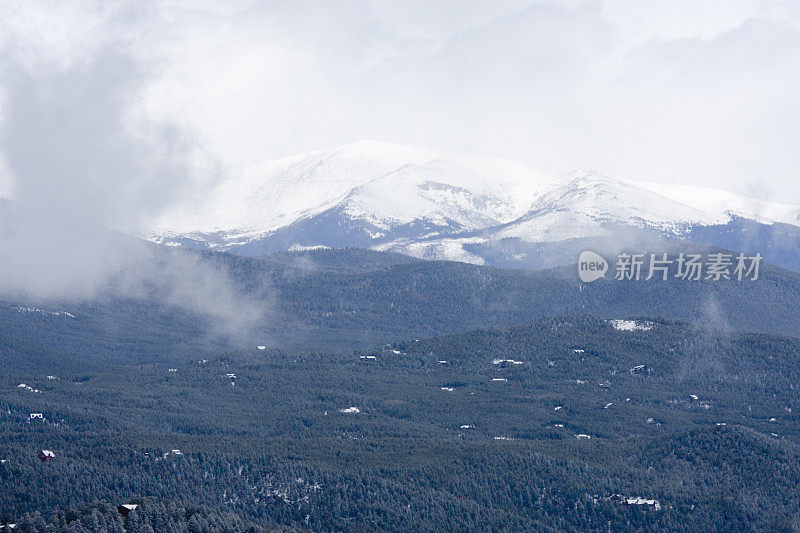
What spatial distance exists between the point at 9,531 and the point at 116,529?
14.5 m

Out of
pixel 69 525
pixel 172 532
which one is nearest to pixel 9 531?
pixel 69 525

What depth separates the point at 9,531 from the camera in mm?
191375

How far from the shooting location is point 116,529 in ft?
652

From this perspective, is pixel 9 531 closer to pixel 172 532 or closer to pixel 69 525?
pixel 69 525

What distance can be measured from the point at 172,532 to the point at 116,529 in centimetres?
744

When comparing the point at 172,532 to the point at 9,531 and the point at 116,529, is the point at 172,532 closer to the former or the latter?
the point at 116,529

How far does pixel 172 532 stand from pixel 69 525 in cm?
1363

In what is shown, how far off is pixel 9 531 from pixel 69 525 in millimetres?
8359

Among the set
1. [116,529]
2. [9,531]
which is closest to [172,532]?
[116,529]

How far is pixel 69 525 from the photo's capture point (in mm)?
196500

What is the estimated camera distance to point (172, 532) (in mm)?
199750
